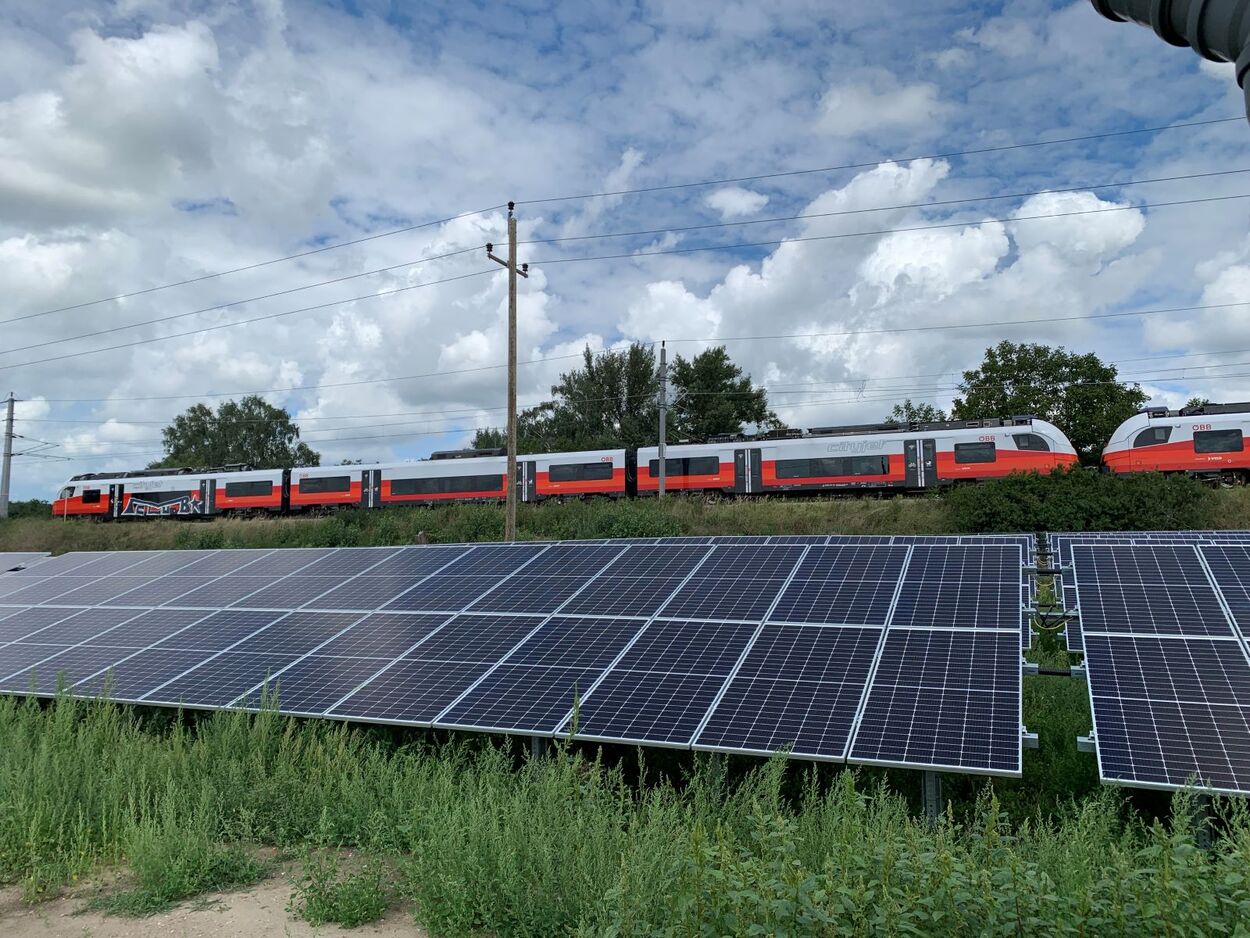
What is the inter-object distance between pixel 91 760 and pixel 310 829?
8.77 feet

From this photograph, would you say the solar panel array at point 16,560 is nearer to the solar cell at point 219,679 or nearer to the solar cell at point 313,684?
the solar cell at point 219,679

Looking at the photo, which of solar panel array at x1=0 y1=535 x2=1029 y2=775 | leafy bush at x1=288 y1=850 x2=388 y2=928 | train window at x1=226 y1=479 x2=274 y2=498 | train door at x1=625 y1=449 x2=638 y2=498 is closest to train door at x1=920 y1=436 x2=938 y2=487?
train door at x1=625 y1=449 x2=638 y2=498

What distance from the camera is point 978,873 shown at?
13.7ft

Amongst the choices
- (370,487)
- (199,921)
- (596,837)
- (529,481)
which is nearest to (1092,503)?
(596,837)

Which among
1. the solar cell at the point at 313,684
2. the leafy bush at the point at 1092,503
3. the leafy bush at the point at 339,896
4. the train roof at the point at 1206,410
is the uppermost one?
the train roof at the point at 1206,410

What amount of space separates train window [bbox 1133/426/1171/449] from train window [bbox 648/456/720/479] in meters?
16.9

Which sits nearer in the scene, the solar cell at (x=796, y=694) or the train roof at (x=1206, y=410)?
the solar cell at (x=796, y=694)

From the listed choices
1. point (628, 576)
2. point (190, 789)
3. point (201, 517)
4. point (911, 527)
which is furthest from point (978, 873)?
point (201, 517)

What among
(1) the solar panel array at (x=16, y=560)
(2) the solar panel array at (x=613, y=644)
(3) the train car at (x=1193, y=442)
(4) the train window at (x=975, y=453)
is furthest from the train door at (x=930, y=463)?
(1) the solar panel array at (x=16, y=560)

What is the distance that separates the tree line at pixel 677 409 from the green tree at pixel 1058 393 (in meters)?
0.06

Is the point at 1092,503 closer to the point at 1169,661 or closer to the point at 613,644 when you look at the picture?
the point at 1169,661

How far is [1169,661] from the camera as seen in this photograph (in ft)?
24.3

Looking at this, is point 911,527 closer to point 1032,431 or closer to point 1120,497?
point 1120,497

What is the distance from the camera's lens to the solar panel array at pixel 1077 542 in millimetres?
8625
